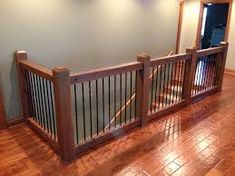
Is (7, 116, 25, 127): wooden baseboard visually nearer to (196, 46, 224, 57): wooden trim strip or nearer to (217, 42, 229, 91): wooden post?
(196, 46, 224, 57): wooden trim strip

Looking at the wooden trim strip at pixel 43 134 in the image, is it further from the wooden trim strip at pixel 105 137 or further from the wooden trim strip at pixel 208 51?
the wooden trim strip at pixel 208 51

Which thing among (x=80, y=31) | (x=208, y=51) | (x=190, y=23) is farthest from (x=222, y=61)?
(x=190, y=23)

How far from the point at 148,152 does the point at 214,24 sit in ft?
25.9

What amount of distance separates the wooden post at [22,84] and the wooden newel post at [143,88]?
4.71ft

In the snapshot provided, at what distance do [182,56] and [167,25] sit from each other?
2.37 m

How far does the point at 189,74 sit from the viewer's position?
346 cm

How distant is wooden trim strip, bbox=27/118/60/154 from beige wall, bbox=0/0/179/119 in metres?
0.27

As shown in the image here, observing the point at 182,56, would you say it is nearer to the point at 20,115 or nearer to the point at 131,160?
the point at 131,160

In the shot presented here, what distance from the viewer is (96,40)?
3.89 meters

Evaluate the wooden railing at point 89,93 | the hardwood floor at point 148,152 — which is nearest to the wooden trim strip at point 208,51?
the wooden railing at point 89,93

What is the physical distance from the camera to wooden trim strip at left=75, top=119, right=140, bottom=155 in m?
2.37

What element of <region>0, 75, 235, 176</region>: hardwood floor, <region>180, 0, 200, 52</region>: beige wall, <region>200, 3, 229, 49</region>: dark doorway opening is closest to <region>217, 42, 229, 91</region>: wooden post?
<region>0, 75, 235, 176</region>: hardwood floor

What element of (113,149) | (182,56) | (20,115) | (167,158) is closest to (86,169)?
(113,149)

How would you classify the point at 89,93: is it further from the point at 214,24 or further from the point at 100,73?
the point at 214,24
